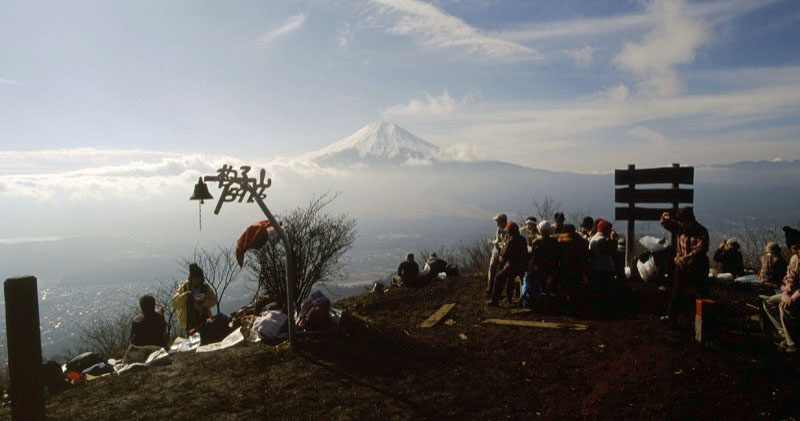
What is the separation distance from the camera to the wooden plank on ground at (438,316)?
9.65 metres

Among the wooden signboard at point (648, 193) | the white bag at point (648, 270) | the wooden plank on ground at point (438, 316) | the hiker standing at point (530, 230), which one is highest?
the wooden signboard at point (648, 193)

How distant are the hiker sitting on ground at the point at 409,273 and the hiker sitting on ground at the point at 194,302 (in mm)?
5749

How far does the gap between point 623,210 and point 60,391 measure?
38.4 ft

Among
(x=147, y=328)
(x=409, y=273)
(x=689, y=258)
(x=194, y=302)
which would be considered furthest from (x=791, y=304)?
(x=147, y=328)

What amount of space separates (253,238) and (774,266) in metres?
10.5

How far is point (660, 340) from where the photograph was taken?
721cm

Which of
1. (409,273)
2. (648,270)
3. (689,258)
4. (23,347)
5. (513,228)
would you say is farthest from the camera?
(409,273)

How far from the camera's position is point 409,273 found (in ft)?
45.4

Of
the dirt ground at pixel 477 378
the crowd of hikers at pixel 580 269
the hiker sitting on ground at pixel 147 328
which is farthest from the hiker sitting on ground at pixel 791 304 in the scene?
the hiker sitting on ground at pixel 147 328

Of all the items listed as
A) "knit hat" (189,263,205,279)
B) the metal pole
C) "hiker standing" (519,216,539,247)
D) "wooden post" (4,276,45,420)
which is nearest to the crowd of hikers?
"hiker standing" (519,216,539,247)

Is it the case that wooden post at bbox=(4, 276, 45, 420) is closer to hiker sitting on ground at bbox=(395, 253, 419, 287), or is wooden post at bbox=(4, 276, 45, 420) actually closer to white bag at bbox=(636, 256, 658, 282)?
hiker sitting on ground at bbox=(395, 253, 419, 287)

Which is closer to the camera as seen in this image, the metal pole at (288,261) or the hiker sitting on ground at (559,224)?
the metal pole at (288,261)

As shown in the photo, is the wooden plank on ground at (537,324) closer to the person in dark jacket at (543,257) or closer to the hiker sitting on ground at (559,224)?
the person in dark jacket at (543,257)

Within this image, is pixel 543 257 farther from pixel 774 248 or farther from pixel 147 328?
pixel 147 328
